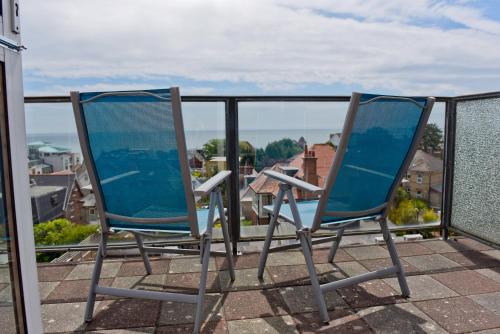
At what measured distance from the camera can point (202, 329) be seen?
2.02 metres

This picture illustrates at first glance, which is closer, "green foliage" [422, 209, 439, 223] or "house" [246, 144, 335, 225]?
"house" [246, 144, 335, 225]

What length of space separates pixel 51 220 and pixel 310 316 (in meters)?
2.04

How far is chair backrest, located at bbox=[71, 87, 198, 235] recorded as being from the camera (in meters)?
1.88

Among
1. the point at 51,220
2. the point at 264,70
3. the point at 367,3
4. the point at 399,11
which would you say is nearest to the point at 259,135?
the point at 51,220

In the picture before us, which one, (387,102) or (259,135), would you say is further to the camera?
(259,135)

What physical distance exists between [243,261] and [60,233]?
1.43 meters

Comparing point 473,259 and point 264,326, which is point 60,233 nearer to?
point 264,326

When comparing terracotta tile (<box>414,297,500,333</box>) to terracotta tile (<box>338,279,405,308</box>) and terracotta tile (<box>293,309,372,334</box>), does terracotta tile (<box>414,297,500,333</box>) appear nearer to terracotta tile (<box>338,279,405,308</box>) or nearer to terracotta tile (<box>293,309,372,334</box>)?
terracotta tile (<box>338,279,405,308</box>)

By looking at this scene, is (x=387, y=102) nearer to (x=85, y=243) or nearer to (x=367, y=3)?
(x=85, y=243)

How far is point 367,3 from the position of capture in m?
5.74

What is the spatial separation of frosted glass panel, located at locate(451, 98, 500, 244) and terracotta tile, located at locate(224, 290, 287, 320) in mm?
1847

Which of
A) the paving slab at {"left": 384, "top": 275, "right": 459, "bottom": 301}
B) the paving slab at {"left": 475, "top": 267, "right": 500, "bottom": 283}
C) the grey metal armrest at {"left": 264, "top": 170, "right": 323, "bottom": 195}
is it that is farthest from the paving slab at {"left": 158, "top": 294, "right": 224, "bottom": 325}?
the paving slab at {"left": 475, "top": 267, "right": 500, "bottom": 283}

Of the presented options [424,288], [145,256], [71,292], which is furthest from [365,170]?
[71,292]

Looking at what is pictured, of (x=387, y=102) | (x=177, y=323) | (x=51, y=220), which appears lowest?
(x=177, y=323)
